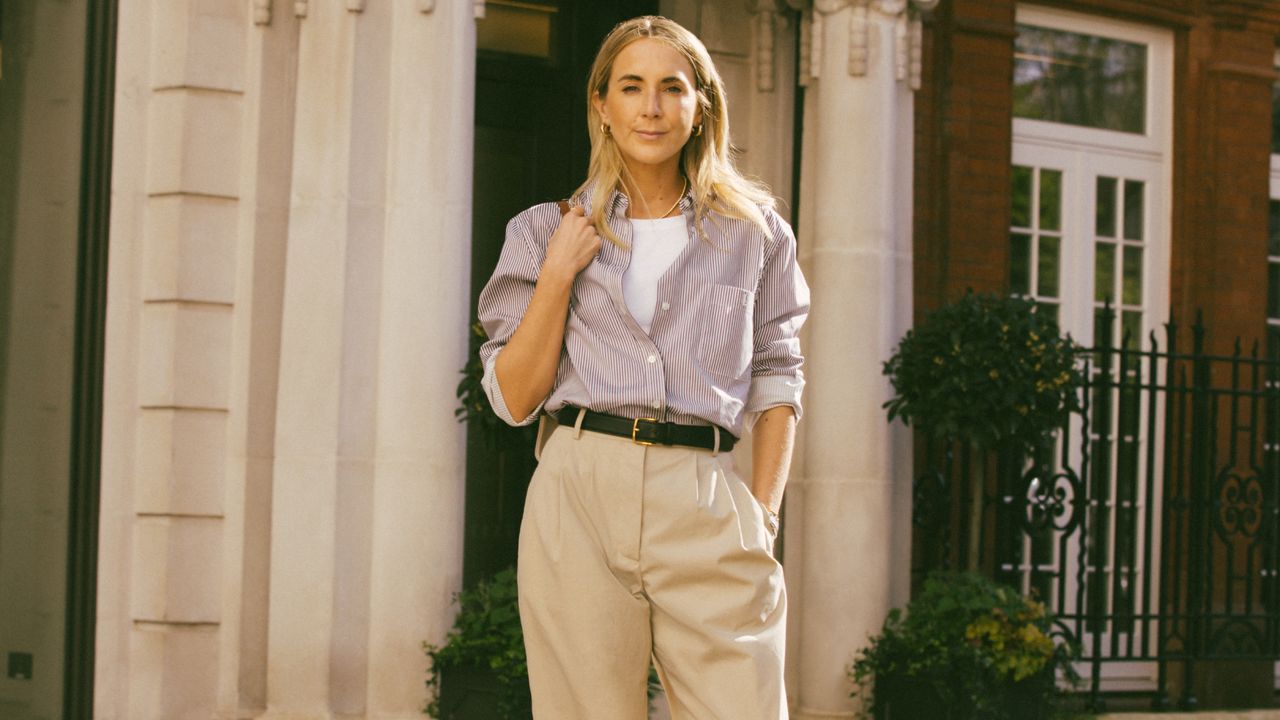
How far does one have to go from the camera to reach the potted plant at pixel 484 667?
17.8 ft

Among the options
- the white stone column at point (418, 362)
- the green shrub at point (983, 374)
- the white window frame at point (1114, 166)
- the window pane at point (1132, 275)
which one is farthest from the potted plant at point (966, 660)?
the window pane at point (1132, 275)

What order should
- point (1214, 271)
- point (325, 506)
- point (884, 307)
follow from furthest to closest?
point (1214, 271)
point (884, 307)
point (325, 506)

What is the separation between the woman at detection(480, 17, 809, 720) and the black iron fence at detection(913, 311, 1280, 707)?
3.98 m

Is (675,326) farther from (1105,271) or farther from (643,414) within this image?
(1105,271)

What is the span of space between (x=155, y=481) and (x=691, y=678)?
12.6ft

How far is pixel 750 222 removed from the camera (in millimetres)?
2916

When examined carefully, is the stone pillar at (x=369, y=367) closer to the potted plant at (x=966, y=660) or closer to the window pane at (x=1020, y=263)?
the potted plant at (x=966, y=660)

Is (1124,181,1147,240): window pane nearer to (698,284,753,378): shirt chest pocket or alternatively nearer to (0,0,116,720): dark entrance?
(0,0,116,720): dark entrance

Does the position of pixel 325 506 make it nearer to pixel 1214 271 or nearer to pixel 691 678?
pixel 691 678

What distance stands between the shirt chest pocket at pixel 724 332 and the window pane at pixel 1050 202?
5863 mm

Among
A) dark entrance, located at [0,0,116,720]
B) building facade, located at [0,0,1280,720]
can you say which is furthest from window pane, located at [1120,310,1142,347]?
dark entrance, located at [0,0,116,720]

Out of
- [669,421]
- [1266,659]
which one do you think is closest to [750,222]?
[669,421]

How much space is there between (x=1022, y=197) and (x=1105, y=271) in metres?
0.72

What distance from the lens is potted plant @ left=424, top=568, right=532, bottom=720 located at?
5.42 metres
